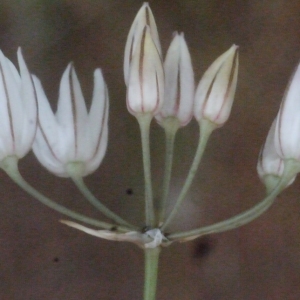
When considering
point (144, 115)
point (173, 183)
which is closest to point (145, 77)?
point (144, 115)

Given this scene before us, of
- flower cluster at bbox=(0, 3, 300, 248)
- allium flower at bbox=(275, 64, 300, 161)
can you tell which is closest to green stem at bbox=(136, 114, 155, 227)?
flower cluster at bbox=(0, 3, 300, 248)

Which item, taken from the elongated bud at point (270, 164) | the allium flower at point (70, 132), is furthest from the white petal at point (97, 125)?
the elongated bud at point (270, 164)

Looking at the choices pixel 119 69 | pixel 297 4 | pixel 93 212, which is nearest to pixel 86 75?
pixel 119 69

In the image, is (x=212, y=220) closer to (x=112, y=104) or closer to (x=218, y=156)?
(x=218, y=156)

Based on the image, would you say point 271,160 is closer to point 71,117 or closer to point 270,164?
point 270,164

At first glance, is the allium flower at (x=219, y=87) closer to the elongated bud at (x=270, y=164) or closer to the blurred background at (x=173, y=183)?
the elongated bud at (x=270, y=164)

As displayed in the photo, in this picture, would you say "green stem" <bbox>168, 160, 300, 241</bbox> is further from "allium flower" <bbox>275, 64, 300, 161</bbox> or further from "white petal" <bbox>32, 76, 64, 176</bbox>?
"white petal" <bbox>32, 76, 64, 176</bbox>

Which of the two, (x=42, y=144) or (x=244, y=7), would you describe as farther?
(x=244, y=7)

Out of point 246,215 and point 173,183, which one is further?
point 173,183
